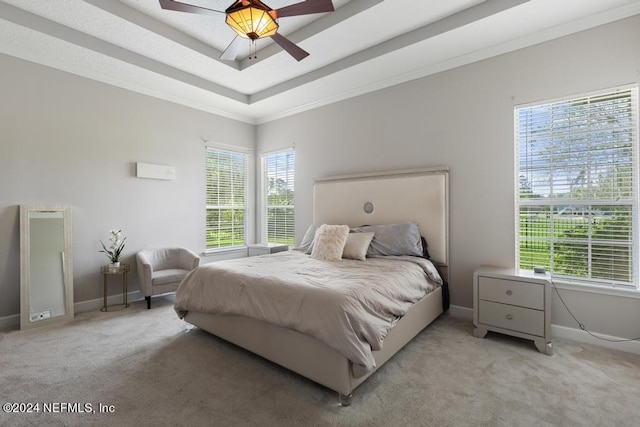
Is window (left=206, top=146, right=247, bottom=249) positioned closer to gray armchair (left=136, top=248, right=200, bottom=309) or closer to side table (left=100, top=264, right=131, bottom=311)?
gray armchair (left=136, top=248, right=200, bottom=309)

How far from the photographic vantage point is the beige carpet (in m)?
1.75

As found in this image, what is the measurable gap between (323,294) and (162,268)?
10.5 feet

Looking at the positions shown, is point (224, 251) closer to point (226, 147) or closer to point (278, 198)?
point (278, 198)

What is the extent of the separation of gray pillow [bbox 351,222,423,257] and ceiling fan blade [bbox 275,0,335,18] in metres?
2.30

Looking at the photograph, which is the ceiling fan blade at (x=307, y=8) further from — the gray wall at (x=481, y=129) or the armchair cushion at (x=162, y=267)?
the armchair cushion at (x=162, y=267)

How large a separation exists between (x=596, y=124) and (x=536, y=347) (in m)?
2.10

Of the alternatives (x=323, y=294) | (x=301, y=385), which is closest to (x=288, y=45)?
(x=323, y=294)

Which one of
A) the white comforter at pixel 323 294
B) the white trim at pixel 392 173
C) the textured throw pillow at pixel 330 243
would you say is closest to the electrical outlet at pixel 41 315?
the white comforter at pixel 323 294

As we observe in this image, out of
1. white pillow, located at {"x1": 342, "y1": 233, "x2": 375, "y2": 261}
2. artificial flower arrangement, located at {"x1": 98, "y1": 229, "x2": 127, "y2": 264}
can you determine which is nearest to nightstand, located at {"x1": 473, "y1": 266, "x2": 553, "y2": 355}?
white pillow, located at {"x1": 342, "y1": 233, "x2": 375, "y2": 261}

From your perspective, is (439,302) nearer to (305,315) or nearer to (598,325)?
(598,325)

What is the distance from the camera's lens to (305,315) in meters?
1.97

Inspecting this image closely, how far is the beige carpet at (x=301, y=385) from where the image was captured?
Result: 5.73ft

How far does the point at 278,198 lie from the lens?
17.9 feet

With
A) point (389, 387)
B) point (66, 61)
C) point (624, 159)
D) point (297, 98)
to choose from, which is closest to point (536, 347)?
point (389, 387)
